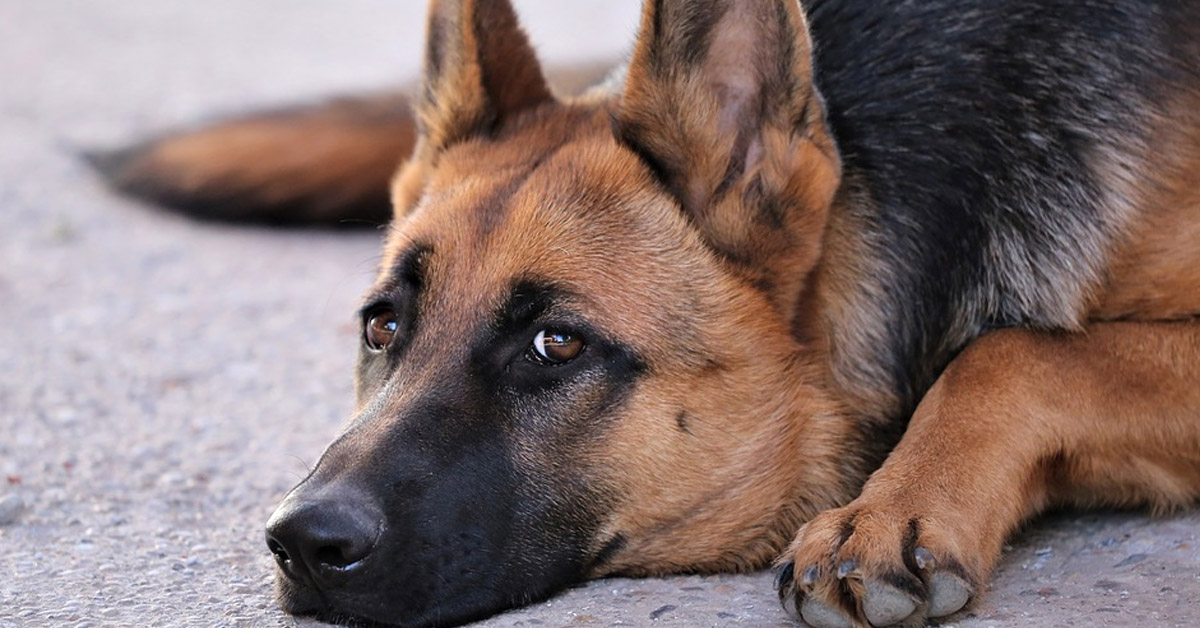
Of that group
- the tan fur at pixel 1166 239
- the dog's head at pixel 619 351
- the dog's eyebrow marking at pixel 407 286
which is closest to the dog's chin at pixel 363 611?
the dog's head at pixel 619 351

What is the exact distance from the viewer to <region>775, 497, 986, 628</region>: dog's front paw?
128 inches

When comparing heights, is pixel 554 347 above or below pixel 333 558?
above

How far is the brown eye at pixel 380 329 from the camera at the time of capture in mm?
3938

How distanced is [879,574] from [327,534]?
123cm

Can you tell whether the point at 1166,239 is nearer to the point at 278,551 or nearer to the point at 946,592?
the point at 946,592

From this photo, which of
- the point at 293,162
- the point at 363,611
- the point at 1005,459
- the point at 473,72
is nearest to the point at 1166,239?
the point at 1005,459

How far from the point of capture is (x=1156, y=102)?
4.05 meters

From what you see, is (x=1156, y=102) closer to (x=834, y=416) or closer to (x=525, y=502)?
(x=834, y=416)

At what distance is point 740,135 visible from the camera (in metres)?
3.89

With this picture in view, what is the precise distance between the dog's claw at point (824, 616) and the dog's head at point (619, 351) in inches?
21.0

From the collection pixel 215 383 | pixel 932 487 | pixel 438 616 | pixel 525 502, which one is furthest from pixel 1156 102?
pixel 215 383

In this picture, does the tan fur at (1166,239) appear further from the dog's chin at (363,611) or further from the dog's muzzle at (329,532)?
the dog's muzzle at (329,532)

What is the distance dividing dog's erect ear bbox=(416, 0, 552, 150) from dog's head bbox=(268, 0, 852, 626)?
0.37 metres

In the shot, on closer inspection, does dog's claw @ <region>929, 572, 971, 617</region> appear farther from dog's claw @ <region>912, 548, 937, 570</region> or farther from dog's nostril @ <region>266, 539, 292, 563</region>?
dog's nostril @ <region>266, 539, 292, 563</region>
